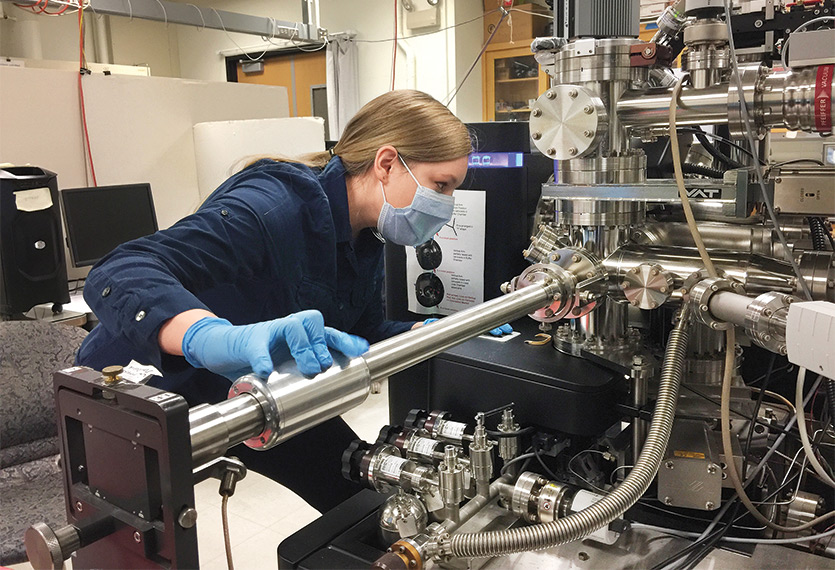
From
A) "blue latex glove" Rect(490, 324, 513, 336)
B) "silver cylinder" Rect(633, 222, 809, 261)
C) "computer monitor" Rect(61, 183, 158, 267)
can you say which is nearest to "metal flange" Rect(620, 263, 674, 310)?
"silver cylinder" Rect(633, 222, 809, 261)

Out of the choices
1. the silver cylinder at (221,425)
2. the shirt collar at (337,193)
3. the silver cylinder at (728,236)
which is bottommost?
the silver cylinder at (221,425)

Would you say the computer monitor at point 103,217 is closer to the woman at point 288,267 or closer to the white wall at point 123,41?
the woman at point 288,267

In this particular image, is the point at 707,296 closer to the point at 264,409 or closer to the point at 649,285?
the point at 649,285

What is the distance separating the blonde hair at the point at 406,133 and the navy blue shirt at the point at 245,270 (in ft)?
0.22

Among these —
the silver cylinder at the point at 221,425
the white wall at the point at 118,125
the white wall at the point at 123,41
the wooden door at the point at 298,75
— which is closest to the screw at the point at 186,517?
the silver cylinder at the point at 221,425

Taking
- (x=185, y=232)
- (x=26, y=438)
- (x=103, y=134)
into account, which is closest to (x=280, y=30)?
(x=103, y=134)

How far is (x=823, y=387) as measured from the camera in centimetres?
102

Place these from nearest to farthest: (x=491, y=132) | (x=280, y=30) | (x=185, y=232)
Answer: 1. (x=185, y=232)
2. (x=491, y=132)
3. (x=280, y=30)

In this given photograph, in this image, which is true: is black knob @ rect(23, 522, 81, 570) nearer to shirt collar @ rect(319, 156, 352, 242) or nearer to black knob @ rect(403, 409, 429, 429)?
black knob @ rect(403, 409, 429, 429)

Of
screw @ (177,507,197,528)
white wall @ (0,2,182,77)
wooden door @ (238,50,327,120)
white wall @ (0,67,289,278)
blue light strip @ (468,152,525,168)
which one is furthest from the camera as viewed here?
wooden door @ (238,50,327,120)

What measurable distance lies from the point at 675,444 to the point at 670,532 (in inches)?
4.5

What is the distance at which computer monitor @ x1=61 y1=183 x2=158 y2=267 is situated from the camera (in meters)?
2.83

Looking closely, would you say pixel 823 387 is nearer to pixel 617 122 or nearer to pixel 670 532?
pixel 670 532

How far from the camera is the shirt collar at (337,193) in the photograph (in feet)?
4.28
